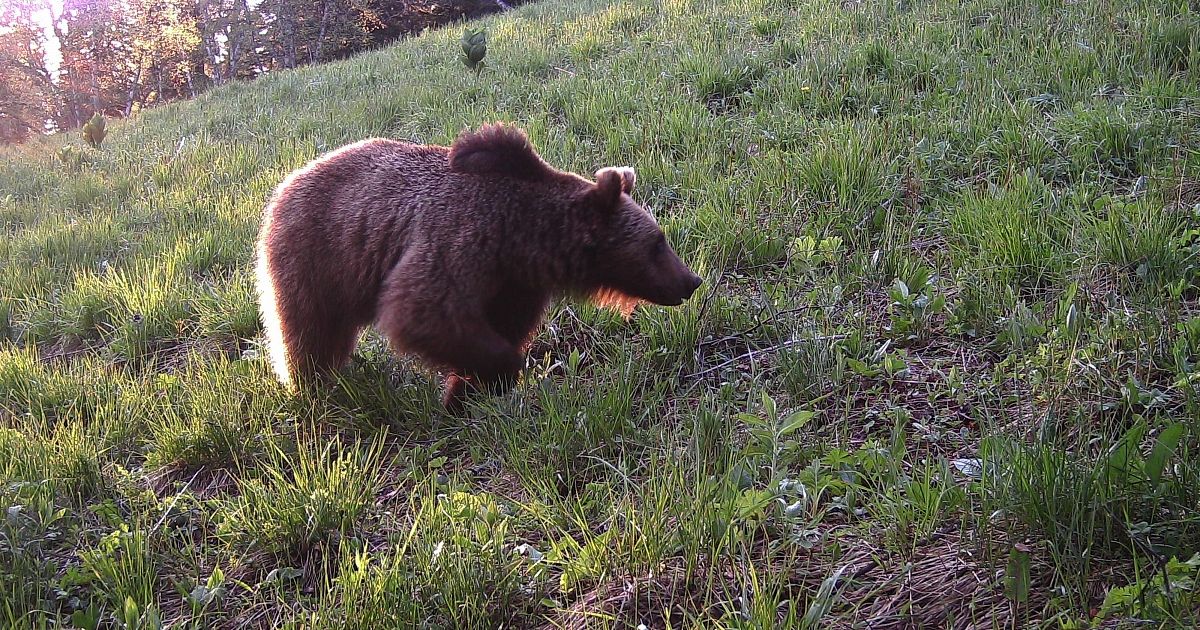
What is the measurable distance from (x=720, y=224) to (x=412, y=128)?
4383 millimetres

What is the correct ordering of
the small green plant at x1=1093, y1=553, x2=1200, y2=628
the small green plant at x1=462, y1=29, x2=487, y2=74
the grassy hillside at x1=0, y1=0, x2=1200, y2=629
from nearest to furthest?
the small green plant at x1=1093, y1=553, x2=1200, y2=628, the grassy hillside at x1=0, y1=0, x2=1200, y2=629, the small green plant at x1=462, y1=29, x2=487, y2=74

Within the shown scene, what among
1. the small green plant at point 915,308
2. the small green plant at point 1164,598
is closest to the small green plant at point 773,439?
the small green plant at point 1164,598

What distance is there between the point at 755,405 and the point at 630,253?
107 centimetres

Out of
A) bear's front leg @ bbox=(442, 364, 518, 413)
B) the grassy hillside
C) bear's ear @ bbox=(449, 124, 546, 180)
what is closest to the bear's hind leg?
the grassy hillside

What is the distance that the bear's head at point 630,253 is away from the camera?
3750 millimetres

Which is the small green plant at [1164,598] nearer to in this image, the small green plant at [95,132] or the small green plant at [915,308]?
the small green plant at [915,308]

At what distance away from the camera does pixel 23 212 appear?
8.27m

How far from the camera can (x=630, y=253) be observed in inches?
149

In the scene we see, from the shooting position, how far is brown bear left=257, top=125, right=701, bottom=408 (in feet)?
12.0

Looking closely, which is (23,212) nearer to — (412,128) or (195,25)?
(412,128)

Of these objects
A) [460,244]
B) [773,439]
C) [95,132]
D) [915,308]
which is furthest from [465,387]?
[95,132]

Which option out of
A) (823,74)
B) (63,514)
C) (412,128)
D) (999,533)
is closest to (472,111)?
(412,128)

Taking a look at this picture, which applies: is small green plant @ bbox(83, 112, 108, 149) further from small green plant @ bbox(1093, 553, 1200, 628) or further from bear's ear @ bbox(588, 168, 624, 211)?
small green plant @ bbox(1093, 553, 1200, 628)

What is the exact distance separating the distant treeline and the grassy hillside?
25150 mm
